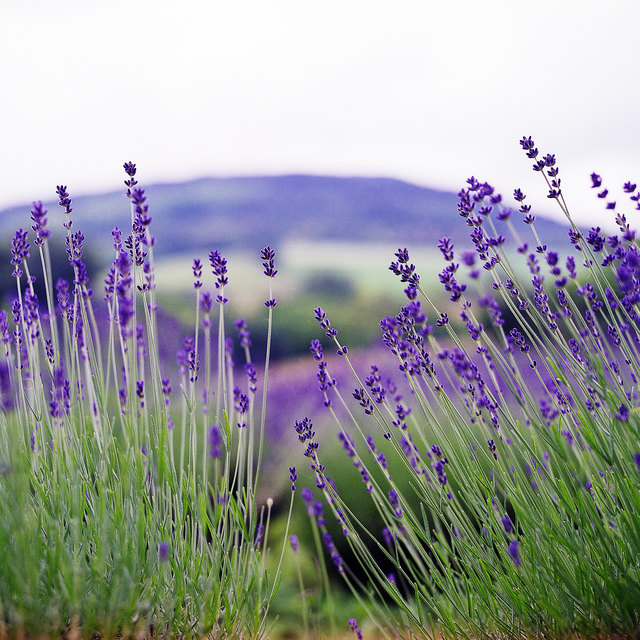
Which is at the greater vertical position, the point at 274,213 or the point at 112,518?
the point at 274,213

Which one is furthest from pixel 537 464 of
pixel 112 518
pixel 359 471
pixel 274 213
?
pixel 274 213

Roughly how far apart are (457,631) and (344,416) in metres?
2.04

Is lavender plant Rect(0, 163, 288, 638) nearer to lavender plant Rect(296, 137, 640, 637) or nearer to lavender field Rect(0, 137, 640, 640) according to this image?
lavender field Rect(0, 137, 640, 640)

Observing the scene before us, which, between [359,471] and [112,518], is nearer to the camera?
[112,518]

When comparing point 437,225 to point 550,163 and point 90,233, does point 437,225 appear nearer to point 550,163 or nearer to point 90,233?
point 90,233

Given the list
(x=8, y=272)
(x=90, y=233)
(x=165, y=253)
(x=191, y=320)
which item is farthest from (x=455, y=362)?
(x=8, y=272)

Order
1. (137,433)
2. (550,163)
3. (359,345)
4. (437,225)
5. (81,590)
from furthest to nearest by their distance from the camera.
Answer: (437,225)
(359,345)
(550,163)
(137,433)
(81,590)

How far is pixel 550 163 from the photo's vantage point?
1.36 m

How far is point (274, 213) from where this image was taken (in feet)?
14.1

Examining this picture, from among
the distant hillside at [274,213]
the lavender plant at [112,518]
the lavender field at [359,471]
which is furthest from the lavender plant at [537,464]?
the distant hillside at [274,213]

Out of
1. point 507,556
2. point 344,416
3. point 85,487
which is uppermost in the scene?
point 85,487

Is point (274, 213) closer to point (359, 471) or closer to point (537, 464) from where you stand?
point (359, 471)

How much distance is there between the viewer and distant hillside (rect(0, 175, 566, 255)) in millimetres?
3938

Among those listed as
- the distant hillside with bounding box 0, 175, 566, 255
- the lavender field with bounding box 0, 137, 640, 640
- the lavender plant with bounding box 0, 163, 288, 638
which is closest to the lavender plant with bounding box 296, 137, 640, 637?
the lavender field with bounding box 0, 137, 640, 640
